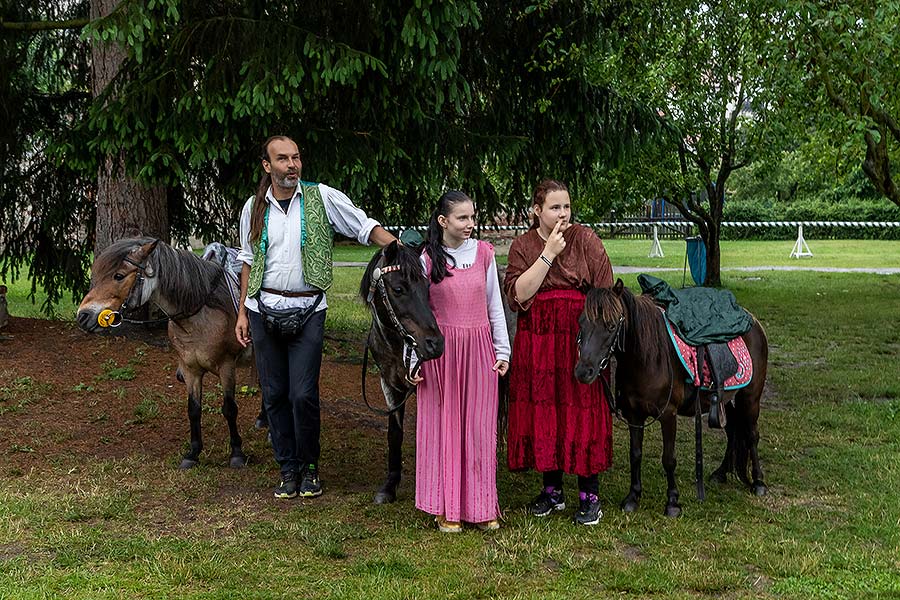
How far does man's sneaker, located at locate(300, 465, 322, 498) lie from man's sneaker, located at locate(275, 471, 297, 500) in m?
0.05

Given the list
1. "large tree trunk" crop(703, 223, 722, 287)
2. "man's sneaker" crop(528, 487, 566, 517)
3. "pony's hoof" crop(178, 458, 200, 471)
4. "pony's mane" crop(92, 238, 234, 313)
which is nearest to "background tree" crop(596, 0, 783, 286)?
"large tree trunk" crop(703, 223, 722, 287)

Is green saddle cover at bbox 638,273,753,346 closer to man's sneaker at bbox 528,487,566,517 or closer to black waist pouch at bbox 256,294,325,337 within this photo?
man's sneaker at bbox 528,487,566,517

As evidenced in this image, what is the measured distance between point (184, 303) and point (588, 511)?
286cm

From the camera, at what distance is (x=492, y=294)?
4879mm

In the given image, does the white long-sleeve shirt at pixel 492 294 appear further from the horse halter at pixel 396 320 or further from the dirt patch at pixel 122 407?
the dirt patch at pixel 122 407

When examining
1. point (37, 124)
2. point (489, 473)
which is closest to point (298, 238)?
point (489, 473)

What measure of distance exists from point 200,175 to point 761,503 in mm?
6512

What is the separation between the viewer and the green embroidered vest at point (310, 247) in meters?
5.12

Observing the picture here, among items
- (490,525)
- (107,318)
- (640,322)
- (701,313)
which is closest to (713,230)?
(701,313)

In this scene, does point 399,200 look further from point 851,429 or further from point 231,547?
point 231,547

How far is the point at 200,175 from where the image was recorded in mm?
9539

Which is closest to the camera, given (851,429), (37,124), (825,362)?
(851,429)

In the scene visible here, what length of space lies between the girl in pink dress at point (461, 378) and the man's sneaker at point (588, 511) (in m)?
0.54

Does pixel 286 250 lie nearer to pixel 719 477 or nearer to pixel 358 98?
pixel 358 98
